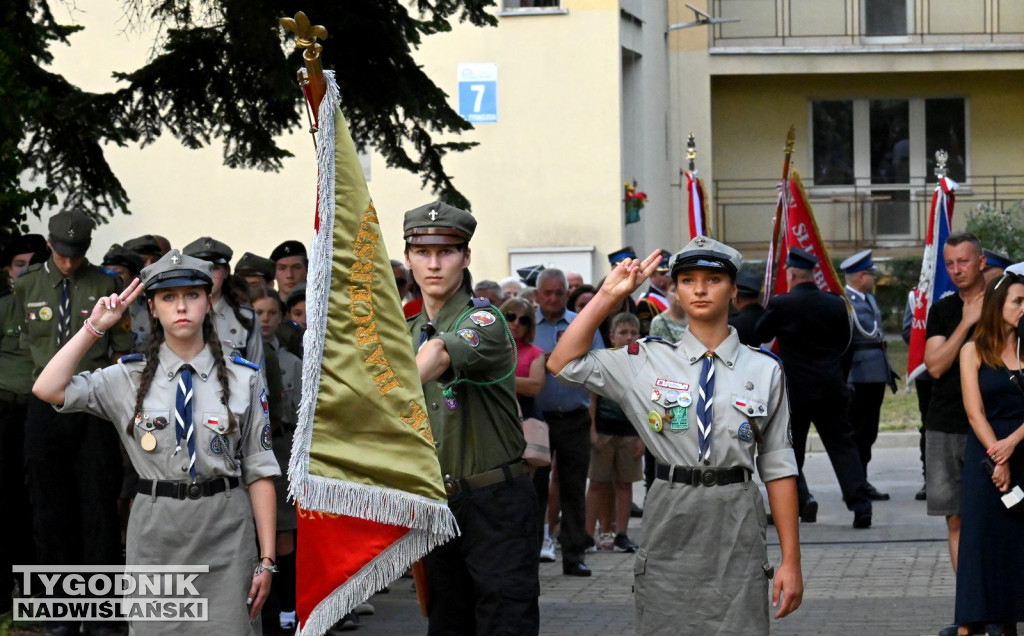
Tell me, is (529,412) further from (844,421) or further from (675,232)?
(675,232)

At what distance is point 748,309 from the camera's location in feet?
39.4

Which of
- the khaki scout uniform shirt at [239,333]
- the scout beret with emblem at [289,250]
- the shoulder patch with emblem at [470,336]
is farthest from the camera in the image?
the scout beret with emblem at [289,250]

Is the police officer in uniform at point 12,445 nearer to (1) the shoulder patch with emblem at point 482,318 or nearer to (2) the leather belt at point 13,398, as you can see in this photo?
(2) the leather belt at point 13,398

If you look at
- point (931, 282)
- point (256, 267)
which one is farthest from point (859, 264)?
point (256, 267)

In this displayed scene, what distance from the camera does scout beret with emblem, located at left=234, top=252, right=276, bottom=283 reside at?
9.23 metres

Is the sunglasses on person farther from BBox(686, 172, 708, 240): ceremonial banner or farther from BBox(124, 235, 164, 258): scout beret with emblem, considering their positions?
BBox(686, 172, 708, 240): ceremonial banner

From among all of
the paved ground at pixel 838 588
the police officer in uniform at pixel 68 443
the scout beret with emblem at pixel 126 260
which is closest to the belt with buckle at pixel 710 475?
the paved ground at pixel 838 588

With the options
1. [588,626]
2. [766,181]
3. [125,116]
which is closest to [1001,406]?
[588,626]

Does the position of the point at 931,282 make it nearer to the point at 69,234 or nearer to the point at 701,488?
the point at 69,234

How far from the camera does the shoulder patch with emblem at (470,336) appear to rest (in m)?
5.34

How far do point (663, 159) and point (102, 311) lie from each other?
22.5 m

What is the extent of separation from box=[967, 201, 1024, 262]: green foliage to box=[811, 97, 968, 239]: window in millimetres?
3754

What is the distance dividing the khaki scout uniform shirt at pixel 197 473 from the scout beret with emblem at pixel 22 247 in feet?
13.5

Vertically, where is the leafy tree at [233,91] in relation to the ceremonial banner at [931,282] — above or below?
above
